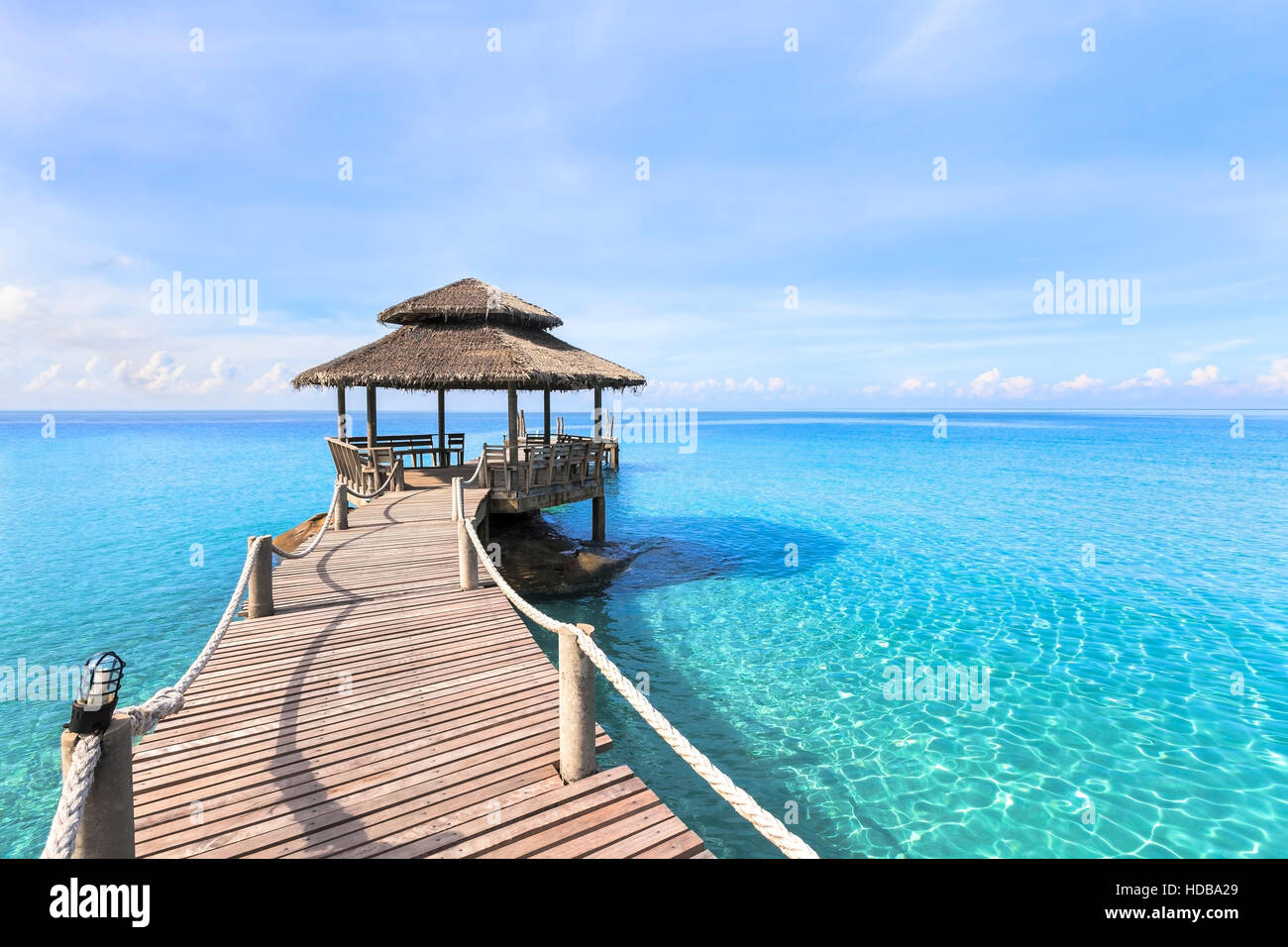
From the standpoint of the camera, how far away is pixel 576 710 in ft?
11.7

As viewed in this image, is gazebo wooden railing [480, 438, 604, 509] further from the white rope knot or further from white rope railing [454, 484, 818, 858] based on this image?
the white rope knot

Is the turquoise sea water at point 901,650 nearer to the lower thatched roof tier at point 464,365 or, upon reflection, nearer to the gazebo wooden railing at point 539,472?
the gazebo wooden railing at point 539,472

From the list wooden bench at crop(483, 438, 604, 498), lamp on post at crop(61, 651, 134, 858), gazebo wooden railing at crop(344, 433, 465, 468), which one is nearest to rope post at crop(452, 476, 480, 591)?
wooden bench at crop(483, 438, 604, 498)

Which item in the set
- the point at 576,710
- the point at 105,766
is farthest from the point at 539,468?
the point at 105,766

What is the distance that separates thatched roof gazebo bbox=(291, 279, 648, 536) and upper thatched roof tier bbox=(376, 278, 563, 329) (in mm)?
27

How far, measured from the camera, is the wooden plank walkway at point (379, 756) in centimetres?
312

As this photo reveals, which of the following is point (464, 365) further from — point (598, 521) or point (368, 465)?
point (598, 521)

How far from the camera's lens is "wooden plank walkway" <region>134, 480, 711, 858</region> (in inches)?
123

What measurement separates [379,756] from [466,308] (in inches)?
534

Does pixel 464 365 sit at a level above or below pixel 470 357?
below

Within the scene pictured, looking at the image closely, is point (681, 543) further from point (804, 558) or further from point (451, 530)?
point (451, 530)
